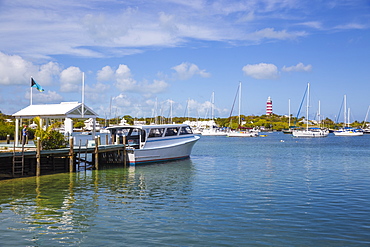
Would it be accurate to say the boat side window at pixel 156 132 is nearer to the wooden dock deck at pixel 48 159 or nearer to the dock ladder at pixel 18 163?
the wooden dock deck at pixel 48 159

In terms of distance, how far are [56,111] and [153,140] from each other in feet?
27.4

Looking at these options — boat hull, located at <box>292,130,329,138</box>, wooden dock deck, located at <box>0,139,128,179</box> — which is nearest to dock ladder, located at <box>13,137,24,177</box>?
wooden dock deck, located at <box>0,139,128,179</box>

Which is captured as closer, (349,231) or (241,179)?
(349,231)

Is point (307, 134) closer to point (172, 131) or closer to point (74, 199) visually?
point (172, 131)

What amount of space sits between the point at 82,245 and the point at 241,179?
14833mm

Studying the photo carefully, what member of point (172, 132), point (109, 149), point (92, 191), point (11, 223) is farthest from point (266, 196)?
point (172, 132)

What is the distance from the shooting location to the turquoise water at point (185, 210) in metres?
12.1

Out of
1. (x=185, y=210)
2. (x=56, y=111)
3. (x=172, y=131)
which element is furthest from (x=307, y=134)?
(x=185, y=210)

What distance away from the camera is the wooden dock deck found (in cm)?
2317

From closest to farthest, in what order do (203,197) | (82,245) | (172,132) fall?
(82,245), (203,197), (172,132)

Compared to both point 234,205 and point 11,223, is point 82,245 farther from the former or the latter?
point 234,205

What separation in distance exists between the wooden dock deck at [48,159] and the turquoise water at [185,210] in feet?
3.90

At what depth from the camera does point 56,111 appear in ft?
97.3

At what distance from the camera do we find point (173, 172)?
28.1 m
